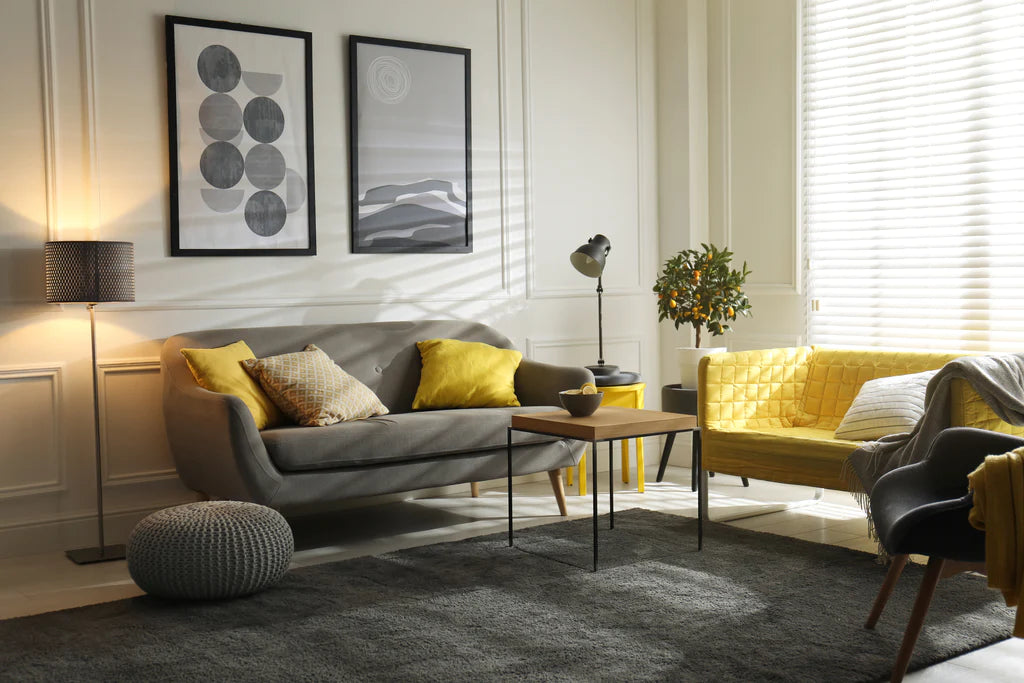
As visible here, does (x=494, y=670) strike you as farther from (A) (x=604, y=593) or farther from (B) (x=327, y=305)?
(B) (x=327, y=305)

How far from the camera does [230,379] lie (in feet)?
13.8

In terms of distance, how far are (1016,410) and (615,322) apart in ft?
9.10

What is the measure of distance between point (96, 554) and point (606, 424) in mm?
2124

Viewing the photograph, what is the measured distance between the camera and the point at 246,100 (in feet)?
15.4

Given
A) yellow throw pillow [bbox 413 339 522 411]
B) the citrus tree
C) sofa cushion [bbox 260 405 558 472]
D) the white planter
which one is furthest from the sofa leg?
the citrus tree

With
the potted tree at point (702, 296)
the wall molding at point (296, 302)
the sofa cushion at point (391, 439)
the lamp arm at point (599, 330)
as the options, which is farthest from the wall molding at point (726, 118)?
the sofa cushion at point (391, 439)

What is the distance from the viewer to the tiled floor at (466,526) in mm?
3594

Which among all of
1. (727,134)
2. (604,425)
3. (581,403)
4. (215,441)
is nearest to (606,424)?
(604,425)

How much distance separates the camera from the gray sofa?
390 centimetres

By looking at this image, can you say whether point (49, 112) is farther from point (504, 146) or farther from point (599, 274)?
point (599, 274)

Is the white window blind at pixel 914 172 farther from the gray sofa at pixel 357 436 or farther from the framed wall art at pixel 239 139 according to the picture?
the framed wall art at pixel 239 139

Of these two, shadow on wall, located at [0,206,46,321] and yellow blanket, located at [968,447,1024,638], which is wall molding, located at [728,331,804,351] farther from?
shadow on wall, located at [0,206,46,321]

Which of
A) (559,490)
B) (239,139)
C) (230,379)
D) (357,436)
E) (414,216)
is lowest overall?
(559,490)

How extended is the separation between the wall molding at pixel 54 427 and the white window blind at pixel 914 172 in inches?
150
